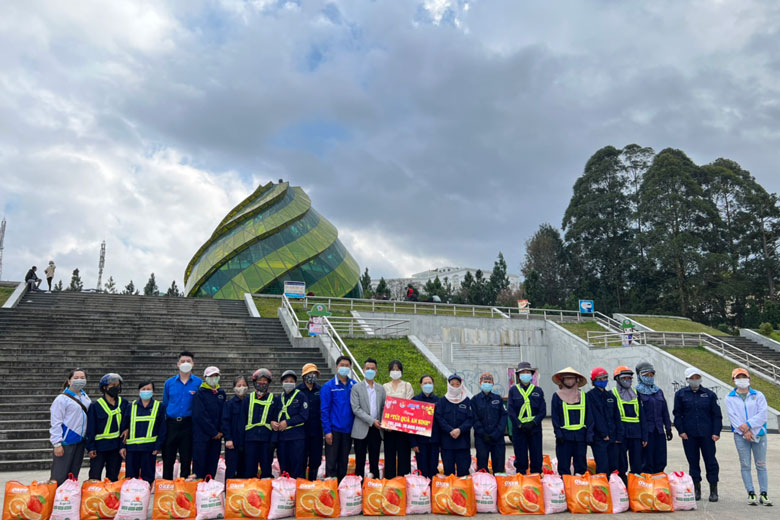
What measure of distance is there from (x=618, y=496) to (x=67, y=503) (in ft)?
17.4

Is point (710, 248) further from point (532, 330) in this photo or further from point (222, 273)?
point (222, 273)

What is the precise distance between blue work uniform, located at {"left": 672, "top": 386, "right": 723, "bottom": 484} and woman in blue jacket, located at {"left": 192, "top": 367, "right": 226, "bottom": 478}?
17.1 feet

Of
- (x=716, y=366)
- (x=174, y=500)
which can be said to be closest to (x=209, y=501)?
(x=174, y=500)

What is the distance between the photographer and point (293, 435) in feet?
19.6

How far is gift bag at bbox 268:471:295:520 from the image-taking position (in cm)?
515

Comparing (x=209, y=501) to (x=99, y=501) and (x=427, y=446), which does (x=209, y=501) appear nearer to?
(x=99, y=501)

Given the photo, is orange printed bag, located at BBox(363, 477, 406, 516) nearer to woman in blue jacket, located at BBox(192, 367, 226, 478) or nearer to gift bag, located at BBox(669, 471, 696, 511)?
woman in blue jacket, located at BBox(192, 367, 226, 478)

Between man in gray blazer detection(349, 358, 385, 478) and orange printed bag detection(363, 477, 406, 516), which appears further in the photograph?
man in gray blazer detection(349, 358, 385, 478)

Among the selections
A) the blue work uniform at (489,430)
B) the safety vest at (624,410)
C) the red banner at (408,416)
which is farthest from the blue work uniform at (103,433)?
the safety vest at (624,410)

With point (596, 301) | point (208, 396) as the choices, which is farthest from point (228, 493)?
point (596, 301)

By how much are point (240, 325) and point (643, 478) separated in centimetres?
1280

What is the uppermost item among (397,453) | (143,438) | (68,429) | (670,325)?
(670,325)

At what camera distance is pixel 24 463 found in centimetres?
812

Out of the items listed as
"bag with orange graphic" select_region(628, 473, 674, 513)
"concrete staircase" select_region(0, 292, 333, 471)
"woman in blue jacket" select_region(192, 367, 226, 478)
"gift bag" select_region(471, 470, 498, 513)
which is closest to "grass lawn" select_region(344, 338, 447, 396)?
"concrete staircase" select_region(0, 292, 333, 471)
